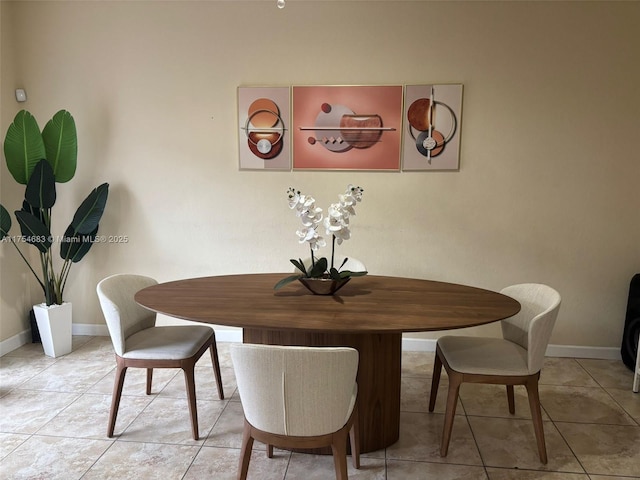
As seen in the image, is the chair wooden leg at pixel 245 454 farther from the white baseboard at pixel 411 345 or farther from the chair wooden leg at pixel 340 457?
the white baseboard at pixel 411 345

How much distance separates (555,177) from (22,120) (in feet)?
12.5

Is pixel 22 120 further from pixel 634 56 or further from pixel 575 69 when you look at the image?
pixel 634 56

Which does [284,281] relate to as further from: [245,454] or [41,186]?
[41,186]

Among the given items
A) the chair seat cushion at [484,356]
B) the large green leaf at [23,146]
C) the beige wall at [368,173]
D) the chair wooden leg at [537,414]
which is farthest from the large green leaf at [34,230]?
the chair wooden leg at [537,414]

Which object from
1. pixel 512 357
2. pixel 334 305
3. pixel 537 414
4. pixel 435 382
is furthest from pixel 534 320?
pixel 334 305

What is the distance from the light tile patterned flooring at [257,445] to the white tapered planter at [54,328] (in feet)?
0.52

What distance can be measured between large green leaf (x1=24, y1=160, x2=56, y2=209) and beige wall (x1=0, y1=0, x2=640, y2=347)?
438 mm

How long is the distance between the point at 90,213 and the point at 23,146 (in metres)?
0.63

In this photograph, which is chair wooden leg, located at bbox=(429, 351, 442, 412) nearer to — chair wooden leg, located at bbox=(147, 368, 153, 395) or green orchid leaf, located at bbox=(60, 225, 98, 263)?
chair wooden leg, located at bbox=(147, 368, 153, 395)

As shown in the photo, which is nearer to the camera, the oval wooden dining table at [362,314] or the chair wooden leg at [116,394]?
the oval wooden dining table at [362,314]

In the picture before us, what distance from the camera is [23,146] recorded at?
3213mm

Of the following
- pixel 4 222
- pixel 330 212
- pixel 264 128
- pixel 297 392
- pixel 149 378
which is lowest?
pixel 149 378

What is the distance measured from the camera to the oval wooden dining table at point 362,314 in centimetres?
192

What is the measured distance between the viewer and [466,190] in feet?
11.1
